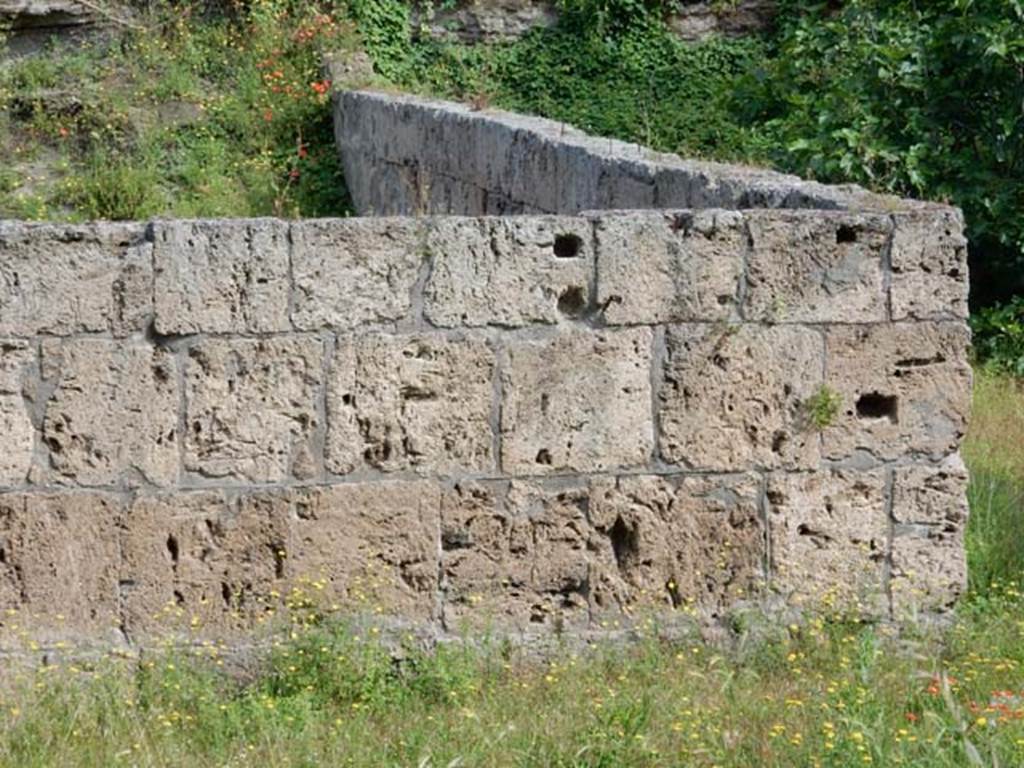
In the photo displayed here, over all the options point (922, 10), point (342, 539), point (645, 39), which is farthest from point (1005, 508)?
point (645, 39)

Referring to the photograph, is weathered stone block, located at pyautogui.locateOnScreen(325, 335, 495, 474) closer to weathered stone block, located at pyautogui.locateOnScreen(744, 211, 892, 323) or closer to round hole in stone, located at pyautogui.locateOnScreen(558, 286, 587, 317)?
round hole in stone, located at pyautogui.locateOnScreen(558, 286, 587, 317)

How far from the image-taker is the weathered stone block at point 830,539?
222 inches

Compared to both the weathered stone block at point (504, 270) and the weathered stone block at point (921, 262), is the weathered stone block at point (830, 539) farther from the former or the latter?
the weathered stone block at point (504, 270)

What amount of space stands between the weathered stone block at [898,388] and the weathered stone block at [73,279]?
211cm

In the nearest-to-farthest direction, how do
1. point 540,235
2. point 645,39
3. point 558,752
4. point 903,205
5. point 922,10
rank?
1. point 558,752
2. point 540,235
3. point 903,205
4. point 922,10
5. point 645,39

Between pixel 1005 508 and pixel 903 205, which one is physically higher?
pixel 903 205

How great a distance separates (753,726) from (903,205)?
1.89 m

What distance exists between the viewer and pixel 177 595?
5.41 meters

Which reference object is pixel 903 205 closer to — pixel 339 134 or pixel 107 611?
pixel 107 611

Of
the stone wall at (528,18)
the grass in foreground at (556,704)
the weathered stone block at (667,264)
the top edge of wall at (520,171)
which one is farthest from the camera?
the stone wall at (528,18)

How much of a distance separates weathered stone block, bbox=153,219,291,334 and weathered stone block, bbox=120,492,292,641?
1.70 feet

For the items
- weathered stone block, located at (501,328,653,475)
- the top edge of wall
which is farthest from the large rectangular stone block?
the top edge of wall

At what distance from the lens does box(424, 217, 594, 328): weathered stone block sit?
5.47 m

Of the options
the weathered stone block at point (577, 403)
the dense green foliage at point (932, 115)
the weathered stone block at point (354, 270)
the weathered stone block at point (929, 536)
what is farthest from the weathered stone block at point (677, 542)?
the dense green foliage at point (932, 115)
